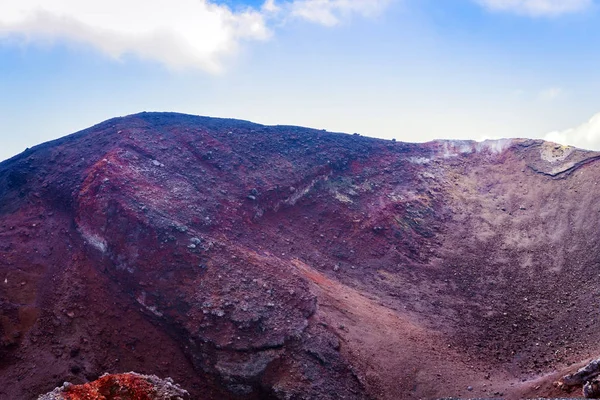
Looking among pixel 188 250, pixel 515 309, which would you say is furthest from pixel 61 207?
pixel 515 309

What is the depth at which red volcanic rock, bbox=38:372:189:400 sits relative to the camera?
968cm

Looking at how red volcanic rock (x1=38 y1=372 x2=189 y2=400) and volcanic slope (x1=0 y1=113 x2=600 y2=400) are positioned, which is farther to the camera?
volcanic slope (x1=0 y1=113 x2=600 y2=400)

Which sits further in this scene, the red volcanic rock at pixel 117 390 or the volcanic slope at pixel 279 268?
the volcanic slope at pixel 279 268

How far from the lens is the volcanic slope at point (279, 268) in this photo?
14.6 meters

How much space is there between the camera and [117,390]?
1002cm

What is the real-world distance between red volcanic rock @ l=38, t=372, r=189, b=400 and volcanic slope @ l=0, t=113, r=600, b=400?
377cm

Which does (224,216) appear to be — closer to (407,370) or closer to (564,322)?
(407,370)

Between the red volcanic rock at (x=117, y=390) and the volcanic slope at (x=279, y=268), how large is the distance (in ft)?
→ 12.4

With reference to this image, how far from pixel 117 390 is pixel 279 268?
8.55 meters

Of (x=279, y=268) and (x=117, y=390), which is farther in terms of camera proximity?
(x=279, y=268)

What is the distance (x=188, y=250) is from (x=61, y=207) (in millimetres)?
7097

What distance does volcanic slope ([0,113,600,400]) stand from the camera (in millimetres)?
14570

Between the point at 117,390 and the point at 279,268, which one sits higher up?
the point at 279,268

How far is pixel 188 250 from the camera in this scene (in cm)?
1695
